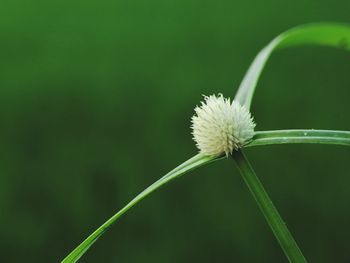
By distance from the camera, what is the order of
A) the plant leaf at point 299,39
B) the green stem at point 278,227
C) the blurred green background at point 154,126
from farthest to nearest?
the blurred green background at point 154,126, the plant leaf at point 299,39, the green stem at point 278,227

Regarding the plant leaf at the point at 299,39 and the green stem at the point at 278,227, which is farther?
the plant leaf at the point at 299,39

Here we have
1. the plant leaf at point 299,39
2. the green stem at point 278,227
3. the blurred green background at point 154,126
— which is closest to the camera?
the green stem at point 278,227

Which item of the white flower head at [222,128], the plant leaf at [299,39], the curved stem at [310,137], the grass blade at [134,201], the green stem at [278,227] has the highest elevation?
the plant leaf at [299,39]

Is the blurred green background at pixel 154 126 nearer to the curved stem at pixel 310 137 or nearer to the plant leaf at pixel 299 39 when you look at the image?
the plant leaf at pixel 299 39

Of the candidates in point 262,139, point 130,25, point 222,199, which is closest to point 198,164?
point 262,139

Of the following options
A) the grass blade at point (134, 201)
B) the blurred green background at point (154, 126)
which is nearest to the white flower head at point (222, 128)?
the grass blade at point (134, 201)

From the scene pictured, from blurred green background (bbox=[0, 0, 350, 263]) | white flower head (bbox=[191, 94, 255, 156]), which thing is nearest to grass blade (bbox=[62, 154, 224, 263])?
white flower head (bbox=[191, 94, 255, 156])
